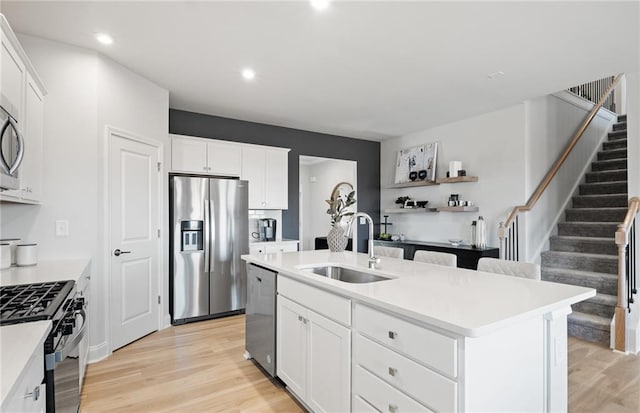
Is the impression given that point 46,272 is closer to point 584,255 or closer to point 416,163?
point 416,163

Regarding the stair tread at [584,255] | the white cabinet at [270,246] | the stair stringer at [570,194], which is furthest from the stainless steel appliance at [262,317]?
the stair tread at [584,255]

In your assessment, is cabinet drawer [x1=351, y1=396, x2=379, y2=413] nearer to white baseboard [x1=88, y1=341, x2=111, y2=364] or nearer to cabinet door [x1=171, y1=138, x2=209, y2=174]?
white baseboard [x1=88, y1=341, x2=111, y2=364]

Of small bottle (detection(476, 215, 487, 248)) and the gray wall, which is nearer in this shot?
small bottle (detection(476, 215, 487, 248))

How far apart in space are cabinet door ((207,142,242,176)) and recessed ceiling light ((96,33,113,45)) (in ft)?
5.84

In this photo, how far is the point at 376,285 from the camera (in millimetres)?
1855

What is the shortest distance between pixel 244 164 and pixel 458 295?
147 inches

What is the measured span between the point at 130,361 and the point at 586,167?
6797 mm

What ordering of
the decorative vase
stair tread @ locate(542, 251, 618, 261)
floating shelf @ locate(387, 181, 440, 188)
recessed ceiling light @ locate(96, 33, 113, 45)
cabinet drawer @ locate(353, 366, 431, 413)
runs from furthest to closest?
floating shelf @ locate(387, 181, 440, 188), stair tread @ locate(542, 251, 618, 261), the decorative vase, recessed ceiling light @ locate(96, 33, 113, 45), cabinet drawer @ locate(353, 366, 431, 413)

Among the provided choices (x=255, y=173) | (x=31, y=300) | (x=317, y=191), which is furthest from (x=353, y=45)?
(x=317, y=191)

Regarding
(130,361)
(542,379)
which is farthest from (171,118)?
(542,379)

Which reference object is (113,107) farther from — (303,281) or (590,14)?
(590,14)

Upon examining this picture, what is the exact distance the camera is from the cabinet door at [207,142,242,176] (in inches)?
177

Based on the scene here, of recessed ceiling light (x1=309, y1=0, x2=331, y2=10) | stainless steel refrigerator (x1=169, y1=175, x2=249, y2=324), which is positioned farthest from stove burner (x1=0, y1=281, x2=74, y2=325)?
recessed ceiling light (x1=309, y1=0, x2=331, y2=10)

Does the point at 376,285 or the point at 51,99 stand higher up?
the point at 51,99
